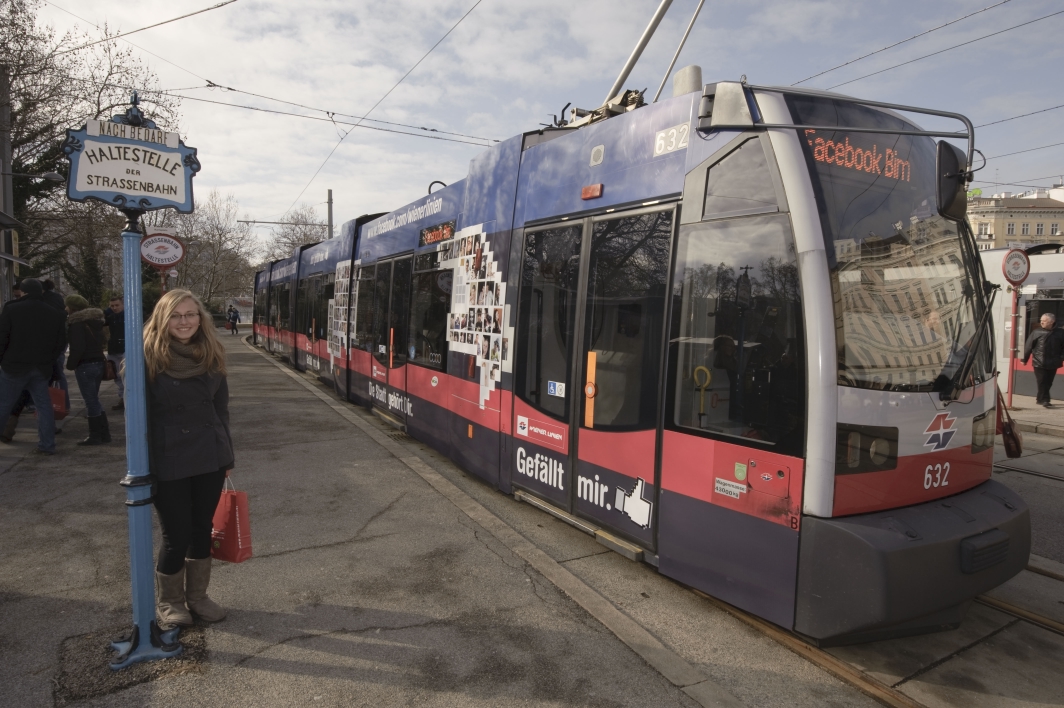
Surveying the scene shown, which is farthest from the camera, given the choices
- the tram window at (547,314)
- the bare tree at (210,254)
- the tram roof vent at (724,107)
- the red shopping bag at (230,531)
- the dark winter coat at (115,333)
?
the bare tree at (210,254)

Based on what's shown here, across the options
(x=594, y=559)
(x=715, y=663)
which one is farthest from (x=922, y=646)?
(x=594, y=559)

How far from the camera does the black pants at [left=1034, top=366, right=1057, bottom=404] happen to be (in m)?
12.7

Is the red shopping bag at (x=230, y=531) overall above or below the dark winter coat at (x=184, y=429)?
below

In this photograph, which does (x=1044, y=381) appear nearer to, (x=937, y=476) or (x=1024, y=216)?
(x=937, y=476)

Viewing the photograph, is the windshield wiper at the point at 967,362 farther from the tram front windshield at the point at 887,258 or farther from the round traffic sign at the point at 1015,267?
the round traffic sign at the point at 1015,267

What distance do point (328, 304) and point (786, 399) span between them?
11.6 meters

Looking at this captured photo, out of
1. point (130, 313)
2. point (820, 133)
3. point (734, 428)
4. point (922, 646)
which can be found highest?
point (820, 133)

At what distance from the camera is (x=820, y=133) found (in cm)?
351

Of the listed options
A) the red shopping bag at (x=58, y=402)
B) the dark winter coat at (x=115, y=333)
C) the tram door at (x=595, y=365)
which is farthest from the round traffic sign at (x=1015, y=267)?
the dark winter coat at (x=115, y=333)

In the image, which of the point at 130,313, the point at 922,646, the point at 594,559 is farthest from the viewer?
the point at 594,559

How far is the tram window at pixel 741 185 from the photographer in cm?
351

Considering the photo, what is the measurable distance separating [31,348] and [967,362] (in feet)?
27.5

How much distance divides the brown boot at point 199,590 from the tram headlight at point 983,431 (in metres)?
4.26

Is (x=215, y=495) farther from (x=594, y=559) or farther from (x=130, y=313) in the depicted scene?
(x=594, y=559)
